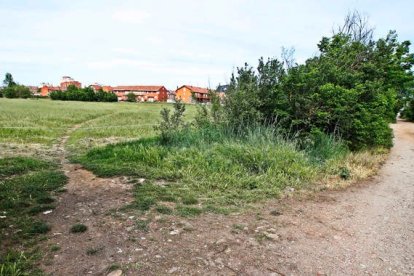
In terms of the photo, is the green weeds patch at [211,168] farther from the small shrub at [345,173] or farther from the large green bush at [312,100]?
the large green bush at [312,100]

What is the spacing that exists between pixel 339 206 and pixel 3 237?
5045 millimetres

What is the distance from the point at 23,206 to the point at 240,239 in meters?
3.35

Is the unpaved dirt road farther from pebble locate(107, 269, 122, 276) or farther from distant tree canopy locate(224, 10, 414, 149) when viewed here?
distant tree canopy locate(224, 10, 414, 149)

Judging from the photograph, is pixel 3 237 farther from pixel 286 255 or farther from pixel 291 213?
pixel 291 213

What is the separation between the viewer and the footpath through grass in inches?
127

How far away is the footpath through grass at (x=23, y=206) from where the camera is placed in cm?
324

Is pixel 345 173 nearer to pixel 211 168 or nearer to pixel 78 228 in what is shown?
pixel 211 168

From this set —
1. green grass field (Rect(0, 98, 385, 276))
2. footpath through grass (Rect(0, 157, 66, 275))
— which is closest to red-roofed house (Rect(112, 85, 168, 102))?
green grass field (Rect(0, 98, 385, 276))

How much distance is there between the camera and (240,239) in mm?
3934

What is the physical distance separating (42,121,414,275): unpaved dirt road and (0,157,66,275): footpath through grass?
0.65 ft

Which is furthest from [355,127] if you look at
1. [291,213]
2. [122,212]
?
[122,212]

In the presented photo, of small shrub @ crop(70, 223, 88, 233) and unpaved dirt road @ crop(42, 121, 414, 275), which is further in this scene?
small shrub @ crop(70, 223, 88, 233)

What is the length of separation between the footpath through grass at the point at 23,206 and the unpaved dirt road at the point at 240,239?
0.65 feet

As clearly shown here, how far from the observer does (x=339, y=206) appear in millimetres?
5414
